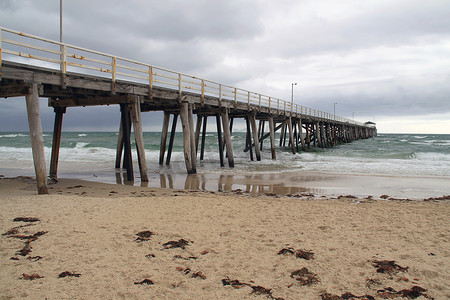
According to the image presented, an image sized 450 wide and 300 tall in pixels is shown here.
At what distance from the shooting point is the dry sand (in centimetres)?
329

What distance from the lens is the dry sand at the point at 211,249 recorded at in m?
3.29

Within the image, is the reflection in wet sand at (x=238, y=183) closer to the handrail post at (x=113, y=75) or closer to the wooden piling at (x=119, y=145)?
the wooden piling at (x=119, y=145)

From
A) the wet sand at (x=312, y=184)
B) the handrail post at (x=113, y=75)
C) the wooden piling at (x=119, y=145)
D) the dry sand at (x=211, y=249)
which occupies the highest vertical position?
the handrail post at (x=113, y=75)

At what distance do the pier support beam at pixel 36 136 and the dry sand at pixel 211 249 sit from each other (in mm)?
691

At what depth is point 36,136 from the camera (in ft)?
24.1

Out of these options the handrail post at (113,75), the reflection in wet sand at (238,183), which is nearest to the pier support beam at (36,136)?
the handrail post at (113,75)

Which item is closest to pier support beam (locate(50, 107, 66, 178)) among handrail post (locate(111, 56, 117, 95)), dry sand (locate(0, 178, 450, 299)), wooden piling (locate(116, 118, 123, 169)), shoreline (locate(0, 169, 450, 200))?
shoreline (locate(0, 169, 450, 200))

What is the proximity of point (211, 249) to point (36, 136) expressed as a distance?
5.43m

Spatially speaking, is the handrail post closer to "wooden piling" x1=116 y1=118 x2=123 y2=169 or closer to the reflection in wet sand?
the reflection in wet sand

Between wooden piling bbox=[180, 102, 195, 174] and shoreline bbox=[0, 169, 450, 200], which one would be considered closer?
shoreline bbox=[0, 169, 450, 200]

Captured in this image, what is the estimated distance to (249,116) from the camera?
66.0 ft

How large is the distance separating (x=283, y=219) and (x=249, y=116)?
1464 cm

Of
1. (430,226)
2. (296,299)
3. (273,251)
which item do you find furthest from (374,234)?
(296,299)

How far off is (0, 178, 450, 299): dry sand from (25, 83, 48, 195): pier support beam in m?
0.69
